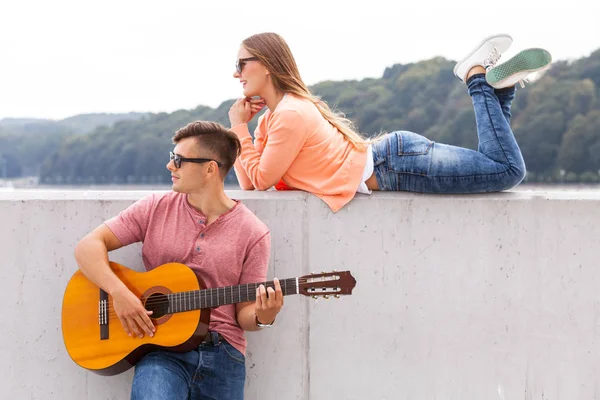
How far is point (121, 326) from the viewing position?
2.72 m

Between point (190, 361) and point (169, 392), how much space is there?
0.17 meters

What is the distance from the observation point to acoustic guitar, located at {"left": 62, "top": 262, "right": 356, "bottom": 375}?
2576 mm

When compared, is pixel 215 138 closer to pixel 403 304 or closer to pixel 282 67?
pixel 282 67

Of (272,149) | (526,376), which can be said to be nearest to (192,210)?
(272,149)

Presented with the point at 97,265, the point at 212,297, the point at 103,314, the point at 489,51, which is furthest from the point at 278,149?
the point at 489,51

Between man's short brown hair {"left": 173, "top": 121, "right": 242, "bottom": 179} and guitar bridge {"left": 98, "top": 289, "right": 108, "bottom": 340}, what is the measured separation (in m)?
0.72

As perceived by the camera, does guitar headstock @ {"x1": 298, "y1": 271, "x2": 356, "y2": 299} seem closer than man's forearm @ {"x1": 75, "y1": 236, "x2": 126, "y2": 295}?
Yes

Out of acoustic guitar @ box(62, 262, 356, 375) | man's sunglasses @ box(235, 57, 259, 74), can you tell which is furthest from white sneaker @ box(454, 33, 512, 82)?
acoustic guitar @ box(62, 262, 356, 375)

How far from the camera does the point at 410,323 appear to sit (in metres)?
3.21

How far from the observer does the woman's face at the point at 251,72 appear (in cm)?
338

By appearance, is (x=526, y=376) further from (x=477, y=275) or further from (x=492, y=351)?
(x=477, y=275)

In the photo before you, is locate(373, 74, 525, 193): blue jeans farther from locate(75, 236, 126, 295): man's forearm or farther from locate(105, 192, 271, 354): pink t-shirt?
locate(75, 236, 126, 295): man's forearm

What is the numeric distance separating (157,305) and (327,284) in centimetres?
73

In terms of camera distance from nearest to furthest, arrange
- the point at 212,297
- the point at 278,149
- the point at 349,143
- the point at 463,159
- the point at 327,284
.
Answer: the point at 327,284
the point at 212,297
the point at 278,149
the point at 463,159
the point at 349,143
